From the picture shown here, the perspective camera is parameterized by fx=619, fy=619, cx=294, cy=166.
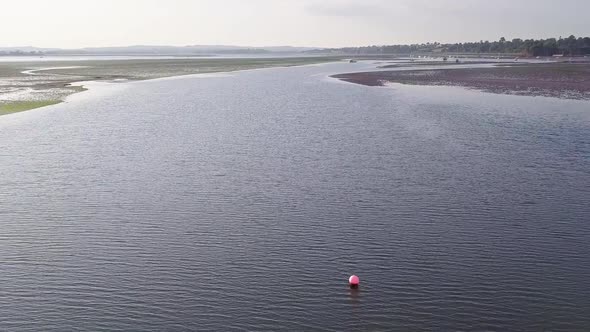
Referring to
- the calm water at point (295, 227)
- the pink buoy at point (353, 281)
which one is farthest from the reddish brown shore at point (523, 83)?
the pink buoy at point (353, 281)

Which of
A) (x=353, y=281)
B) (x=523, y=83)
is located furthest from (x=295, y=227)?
→ (x=523, y=83)

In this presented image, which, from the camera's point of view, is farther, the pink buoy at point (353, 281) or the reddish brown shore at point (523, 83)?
the reddish brown shore at point (523, 83)

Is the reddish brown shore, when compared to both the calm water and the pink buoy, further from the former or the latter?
the pink buoy

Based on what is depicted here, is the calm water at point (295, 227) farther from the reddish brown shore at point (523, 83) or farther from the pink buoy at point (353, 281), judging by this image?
the reddish brown shore at point (523, 83)

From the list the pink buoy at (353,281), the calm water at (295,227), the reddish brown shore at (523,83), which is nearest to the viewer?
the calm water at (295,227)

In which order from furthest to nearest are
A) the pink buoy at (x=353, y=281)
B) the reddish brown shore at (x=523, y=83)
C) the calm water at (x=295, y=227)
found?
1. the reddish brown shore at (x=523, y=83)
2. the pink buoy at (x=353, y=281)
3. the calm water at (x=295, y=227)

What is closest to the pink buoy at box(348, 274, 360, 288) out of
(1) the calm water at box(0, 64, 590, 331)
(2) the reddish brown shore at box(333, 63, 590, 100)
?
(1) the calm water at box(0, 64, 590, 331)

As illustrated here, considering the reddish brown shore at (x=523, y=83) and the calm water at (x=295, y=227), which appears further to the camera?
the reddish brown shore at (x=523, y=83)

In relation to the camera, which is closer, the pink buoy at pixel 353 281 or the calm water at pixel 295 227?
the calm water at pixel 295 227

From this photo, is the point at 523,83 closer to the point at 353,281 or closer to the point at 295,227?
the point at 295,227
